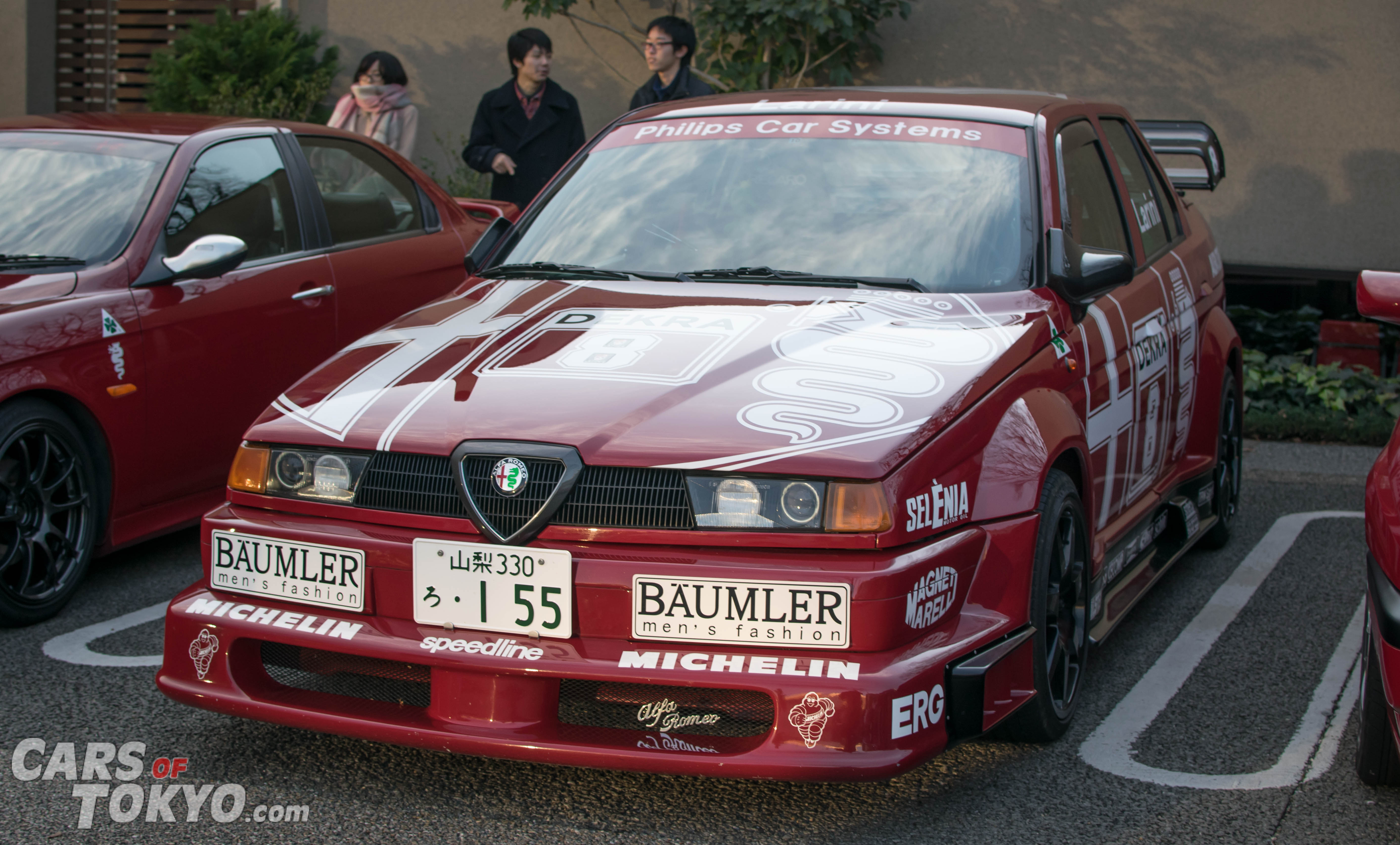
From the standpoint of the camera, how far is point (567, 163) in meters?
4.54

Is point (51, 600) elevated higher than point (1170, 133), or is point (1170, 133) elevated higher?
point (1170, 133)

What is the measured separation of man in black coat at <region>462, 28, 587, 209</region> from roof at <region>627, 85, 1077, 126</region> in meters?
3.68

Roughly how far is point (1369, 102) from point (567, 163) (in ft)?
21.6

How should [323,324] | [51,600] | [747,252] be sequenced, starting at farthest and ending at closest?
[323,324], [51,600], [747,252]

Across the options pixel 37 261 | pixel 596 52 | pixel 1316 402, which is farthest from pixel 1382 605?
pixel 596 52

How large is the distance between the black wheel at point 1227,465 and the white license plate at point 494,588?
3.23 m

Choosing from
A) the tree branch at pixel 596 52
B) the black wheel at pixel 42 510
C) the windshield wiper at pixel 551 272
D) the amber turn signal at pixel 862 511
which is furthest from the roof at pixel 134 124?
the tree branch at pixel 596 52

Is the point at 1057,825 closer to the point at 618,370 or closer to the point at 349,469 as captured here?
the point at 618,370

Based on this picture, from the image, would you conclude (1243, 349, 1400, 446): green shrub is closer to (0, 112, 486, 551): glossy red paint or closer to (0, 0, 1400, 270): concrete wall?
(0, 0, 1400, 270): concrete wall

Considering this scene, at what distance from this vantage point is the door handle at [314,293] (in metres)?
5.42

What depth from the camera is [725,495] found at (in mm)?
2857

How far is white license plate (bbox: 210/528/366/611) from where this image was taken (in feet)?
9.94

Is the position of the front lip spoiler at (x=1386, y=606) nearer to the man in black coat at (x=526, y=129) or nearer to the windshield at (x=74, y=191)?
the windshield at (x=74, y=191)

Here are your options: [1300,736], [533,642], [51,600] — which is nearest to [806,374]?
[533,642]
